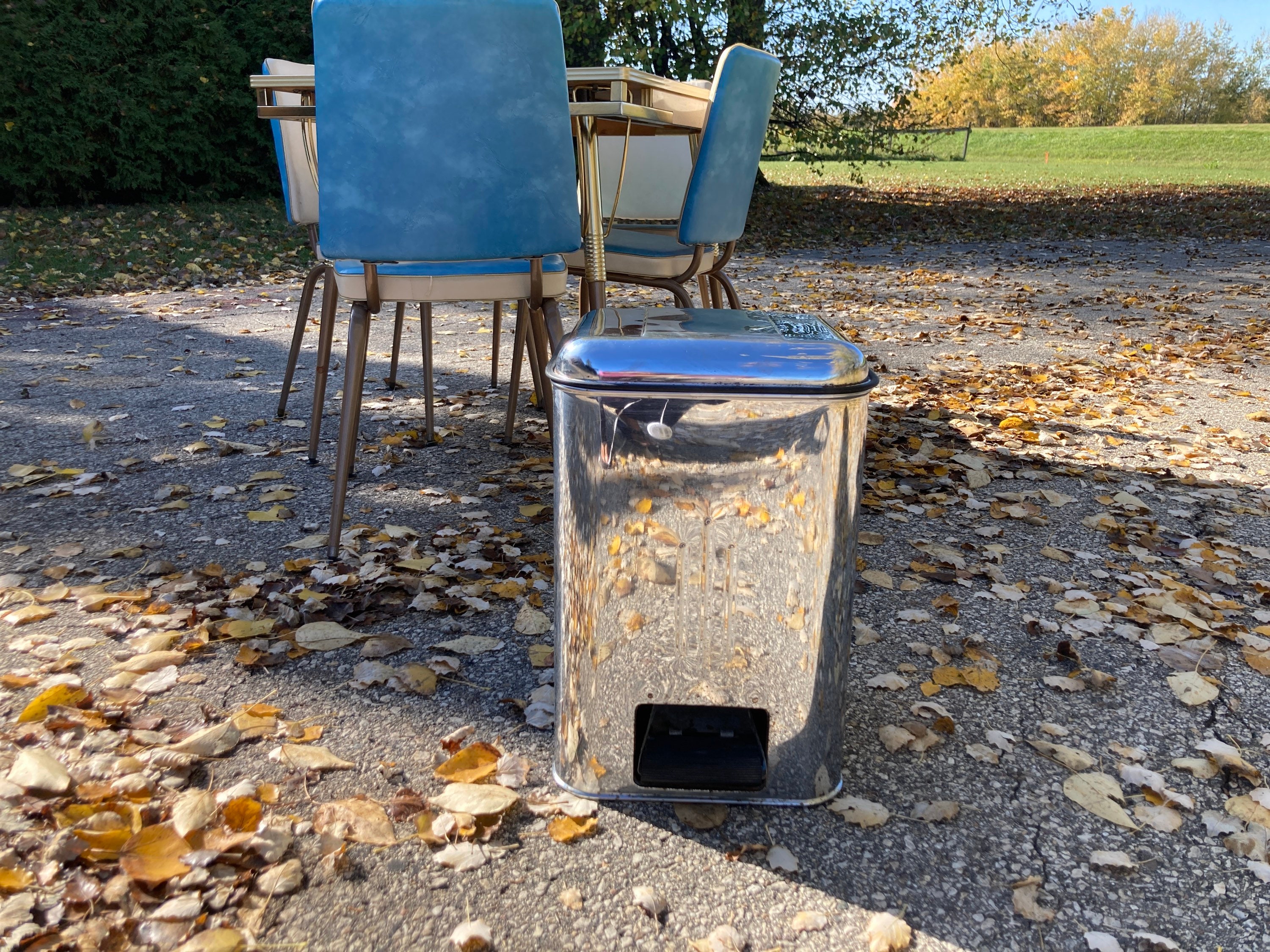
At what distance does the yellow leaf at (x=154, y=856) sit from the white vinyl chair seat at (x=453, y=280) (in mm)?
1315

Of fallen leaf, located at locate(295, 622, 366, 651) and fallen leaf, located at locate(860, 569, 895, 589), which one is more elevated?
fallen leaf, located at locate(860, 569, 895, 589)

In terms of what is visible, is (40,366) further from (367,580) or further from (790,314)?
(790,314)

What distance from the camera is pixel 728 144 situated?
2.82 meters

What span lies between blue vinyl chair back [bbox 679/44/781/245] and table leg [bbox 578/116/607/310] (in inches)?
11.9

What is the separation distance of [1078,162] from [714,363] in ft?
97.8

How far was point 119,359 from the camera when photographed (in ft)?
15.0

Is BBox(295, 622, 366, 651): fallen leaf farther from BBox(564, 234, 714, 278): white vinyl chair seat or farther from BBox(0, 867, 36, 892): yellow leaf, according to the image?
BBox(564, 234, 714, 278): white vinyl chair seat

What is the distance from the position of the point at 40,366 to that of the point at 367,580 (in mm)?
3078

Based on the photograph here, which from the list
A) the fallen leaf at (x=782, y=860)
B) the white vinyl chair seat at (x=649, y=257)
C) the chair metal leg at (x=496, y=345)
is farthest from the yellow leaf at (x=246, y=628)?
the chair metal leg at (x=496, y=345)

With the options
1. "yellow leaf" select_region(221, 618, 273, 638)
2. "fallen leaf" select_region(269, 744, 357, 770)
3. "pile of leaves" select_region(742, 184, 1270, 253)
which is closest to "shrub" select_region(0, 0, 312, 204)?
"pile of leaves" select_region(742, 184, 1270, 253)

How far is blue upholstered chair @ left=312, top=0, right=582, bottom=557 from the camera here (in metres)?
1.98

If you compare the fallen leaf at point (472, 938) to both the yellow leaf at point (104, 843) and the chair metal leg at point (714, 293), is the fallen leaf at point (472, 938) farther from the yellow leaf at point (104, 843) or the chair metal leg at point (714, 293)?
the chair metal leg at point (714, 293)

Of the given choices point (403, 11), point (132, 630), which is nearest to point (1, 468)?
point (132, 630)

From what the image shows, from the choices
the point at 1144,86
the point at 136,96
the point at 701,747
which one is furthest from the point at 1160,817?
the point at 1144,86
